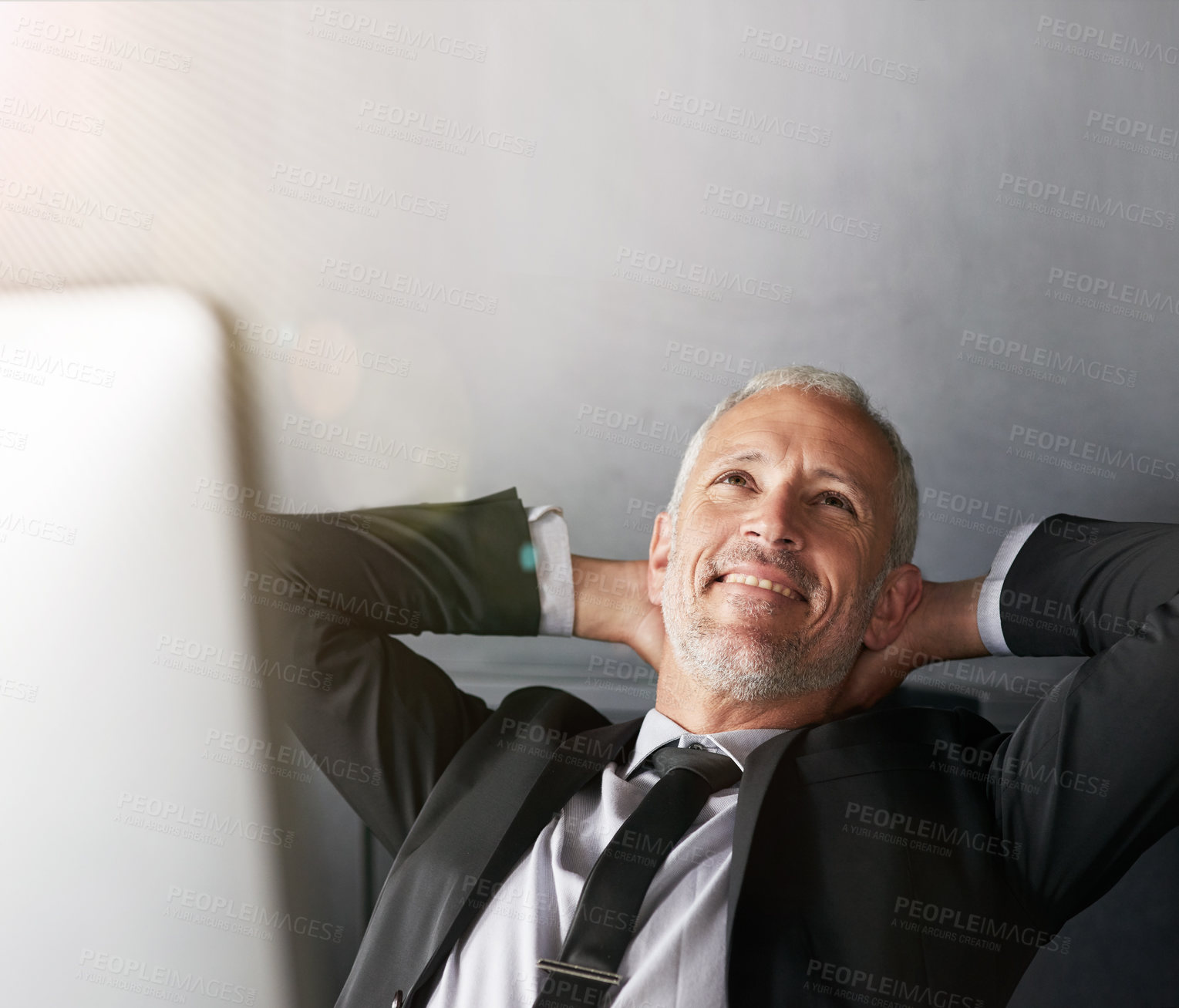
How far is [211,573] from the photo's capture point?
1877 millimetres

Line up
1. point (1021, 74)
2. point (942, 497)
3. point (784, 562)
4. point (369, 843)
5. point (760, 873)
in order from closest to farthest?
point (760, 873)
point (784, 562)
point (1021, 74)
point (369, 843)
point (942, 497)

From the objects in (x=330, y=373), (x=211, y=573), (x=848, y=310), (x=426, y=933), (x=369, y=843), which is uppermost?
(x=848, y=310)

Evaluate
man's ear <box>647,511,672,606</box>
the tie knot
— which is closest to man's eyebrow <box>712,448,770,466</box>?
man's ear <box>647,511,672,606</box>

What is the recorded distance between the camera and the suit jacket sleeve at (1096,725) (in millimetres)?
1289

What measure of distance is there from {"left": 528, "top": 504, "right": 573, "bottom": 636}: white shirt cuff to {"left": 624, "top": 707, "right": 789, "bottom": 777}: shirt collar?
0.27 m

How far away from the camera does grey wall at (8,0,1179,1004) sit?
1864 millimetres

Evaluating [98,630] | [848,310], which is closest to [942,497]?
[848,310]

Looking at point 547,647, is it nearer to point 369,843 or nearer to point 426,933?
point 369,843

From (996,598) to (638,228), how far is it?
3.37 feet

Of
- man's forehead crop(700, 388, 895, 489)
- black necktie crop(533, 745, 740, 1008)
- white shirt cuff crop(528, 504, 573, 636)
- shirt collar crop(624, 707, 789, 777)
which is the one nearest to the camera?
black necktie crop(533, 745, 740, 1008)

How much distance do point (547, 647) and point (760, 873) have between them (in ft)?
3.09

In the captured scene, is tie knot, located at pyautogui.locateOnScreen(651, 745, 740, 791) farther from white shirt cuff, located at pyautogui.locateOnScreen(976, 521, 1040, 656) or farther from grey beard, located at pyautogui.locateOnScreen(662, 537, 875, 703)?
white shirt cuff, located at pyautogui.locateOnScreen(976, 521, 1040, 656)

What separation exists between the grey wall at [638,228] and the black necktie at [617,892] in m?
0.68

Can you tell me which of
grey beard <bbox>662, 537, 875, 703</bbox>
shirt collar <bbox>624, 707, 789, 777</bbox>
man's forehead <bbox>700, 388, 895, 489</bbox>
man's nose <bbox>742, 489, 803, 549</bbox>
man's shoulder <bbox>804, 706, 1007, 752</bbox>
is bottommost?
shirt collar <bbox>624, 707, 789, 777</bbox>
